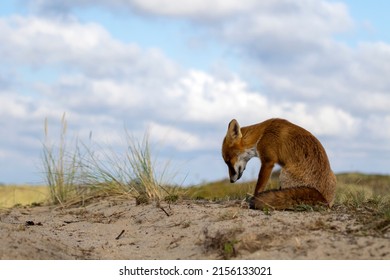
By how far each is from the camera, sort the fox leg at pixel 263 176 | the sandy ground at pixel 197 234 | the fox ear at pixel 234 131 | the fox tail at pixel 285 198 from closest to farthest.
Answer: the sandy ground at pixel 197 234, the fox tail at pixel 285 198, the fox leg at pixel 263 176, the fox ear at pixel 234 131

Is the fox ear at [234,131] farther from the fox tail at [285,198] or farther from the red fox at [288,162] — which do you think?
the fox tail at [285,198]

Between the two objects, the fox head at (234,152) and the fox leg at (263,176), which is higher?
the fox head at (234,152)

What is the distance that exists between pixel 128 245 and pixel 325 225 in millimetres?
2673

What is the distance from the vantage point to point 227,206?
904 centimetres

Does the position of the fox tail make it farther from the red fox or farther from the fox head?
the fox head

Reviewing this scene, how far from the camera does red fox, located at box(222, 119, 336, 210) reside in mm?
8297

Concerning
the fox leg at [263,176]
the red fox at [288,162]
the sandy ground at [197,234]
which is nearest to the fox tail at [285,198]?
the red fox at [288,162]

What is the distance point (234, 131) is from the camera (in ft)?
30.9

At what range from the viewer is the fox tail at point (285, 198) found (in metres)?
8.24

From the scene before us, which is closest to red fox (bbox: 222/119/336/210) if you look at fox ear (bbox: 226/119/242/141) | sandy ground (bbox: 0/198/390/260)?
fox ear (bbox: 226/119/242/141)

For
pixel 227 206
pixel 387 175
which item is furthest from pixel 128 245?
pixel 387 175

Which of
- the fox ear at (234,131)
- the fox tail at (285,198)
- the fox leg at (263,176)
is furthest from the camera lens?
the fox ear at (234,131)

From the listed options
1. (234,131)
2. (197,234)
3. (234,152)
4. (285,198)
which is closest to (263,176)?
(285,198)
